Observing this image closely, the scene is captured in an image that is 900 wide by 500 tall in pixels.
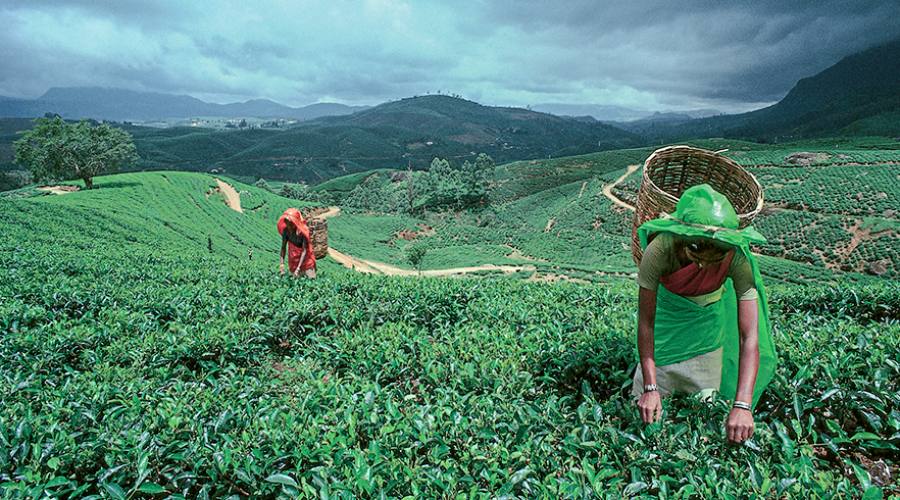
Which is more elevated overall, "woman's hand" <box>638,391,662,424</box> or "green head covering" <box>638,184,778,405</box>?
"green head covering" <box>638,184,778,405</box>

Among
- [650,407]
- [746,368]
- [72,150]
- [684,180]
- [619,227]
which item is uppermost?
[72,150]

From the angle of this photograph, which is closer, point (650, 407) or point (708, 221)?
point (708, 221)

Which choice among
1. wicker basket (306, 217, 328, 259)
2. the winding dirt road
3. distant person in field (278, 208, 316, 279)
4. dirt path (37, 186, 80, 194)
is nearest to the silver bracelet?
distant person in field (278, 208, 316, 279)

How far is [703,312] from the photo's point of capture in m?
2.80

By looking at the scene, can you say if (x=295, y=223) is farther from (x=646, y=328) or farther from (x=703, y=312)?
(x=703, y=312)

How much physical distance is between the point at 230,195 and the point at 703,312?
55043mm

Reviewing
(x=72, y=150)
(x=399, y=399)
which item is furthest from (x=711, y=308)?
(x=72, y=150)

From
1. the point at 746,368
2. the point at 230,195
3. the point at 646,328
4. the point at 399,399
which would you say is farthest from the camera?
the point at 230,195

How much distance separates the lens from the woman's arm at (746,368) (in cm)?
226

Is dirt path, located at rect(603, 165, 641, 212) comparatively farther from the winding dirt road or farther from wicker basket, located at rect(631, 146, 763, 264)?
wicker basket, located at rect(631, 146, 763, 264)

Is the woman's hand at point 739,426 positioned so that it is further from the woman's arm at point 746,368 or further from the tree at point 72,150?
the tree at point 72,150

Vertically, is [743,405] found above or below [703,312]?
below

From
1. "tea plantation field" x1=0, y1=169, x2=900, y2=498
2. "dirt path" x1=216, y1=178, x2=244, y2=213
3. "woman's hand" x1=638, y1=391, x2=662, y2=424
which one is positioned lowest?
"dirt path" x1=216, y1=178, x2=244, y2=213

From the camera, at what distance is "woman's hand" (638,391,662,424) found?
2455mm
